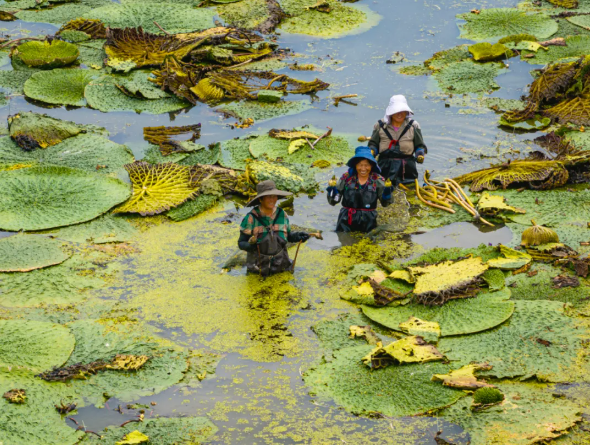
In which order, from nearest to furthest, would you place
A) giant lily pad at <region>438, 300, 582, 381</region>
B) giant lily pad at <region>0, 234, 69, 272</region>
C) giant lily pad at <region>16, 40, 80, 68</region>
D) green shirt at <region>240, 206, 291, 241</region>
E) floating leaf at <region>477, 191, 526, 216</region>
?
giant lily pad at <region>438, 300, 582, 381</region> → green shirt at <region>240, 206, 291, 241</region> → giant lily pad at <region>0, 234, 69, 272</region> → floating leaf at <region>477, 191, 526, 216</region> → giant lily pad at <region>16, 40, 80, 68</region>

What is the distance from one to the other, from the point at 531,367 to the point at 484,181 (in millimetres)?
3215

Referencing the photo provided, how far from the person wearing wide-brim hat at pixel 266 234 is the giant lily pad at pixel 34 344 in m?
1.62

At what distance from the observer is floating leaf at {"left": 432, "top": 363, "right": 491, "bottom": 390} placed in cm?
475

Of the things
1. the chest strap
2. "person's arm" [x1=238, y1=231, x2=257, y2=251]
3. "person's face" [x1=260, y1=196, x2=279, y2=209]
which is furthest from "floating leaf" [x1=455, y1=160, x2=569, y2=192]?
"person's arm" [x1=238, y1=231, x2=257, y2=251]

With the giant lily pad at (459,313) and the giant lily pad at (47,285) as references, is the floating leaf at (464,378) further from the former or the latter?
the giant lily pad at (47,285)

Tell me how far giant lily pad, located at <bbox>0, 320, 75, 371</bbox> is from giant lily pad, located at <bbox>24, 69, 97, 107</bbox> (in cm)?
503

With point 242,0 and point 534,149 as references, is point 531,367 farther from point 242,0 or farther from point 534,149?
point 242,0

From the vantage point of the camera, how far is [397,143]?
7836 millimetres

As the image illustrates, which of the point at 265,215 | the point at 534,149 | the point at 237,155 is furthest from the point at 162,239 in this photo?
the point at 534,149

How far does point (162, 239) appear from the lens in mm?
7020

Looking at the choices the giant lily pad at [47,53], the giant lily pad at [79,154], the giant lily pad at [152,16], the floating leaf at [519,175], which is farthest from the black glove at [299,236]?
the giant lily pad at [152,16]

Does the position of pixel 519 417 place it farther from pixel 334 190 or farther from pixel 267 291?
pixel 334 190

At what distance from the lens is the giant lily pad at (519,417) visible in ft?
14.2

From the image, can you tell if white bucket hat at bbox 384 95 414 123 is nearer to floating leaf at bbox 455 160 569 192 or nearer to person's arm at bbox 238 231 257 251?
floating leaf at bbox 455 160 569 192
